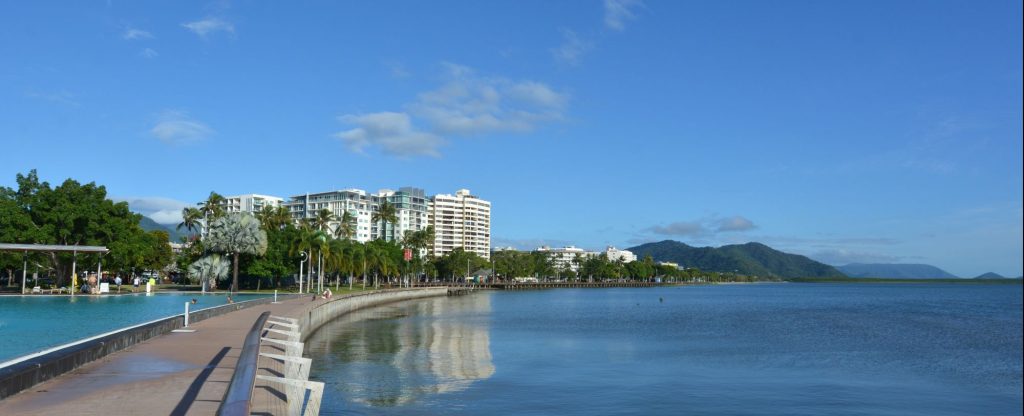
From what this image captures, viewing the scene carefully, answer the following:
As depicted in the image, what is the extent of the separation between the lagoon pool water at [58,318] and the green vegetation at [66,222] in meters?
10.1

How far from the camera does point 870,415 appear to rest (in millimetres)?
20219

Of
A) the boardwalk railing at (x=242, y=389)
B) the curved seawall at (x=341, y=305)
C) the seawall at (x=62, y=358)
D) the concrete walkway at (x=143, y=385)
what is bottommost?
the curved seawall at (x=341, y=305)

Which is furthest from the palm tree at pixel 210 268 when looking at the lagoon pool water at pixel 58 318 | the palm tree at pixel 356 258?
the palm tree at pixel 356 258

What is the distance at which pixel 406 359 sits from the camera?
30062 mm

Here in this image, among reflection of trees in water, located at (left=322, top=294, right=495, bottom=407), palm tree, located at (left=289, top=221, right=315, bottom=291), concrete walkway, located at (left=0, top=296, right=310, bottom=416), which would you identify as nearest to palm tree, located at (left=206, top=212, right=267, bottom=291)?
palm tree, located at (left=289, top=221, right=315, bottom=291)

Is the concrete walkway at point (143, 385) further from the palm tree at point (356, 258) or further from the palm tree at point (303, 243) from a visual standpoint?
the palm tree at point (356, 258)

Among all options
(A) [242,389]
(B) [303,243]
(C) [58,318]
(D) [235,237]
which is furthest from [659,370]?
(B) [303,243]

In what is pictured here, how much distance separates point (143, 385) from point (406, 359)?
17.3 meters

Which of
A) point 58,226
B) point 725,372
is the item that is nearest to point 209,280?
point 58,226

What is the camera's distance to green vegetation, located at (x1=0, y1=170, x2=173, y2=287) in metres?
64.9

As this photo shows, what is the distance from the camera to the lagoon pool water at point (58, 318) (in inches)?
1021

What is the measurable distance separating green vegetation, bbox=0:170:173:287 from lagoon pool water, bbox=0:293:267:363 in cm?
1011

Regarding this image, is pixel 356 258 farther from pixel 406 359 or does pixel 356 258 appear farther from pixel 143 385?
pixel 143 385

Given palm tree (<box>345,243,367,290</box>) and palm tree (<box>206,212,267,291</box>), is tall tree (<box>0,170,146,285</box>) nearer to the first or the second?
palm tree (<box>206,212,267,291</box>)
